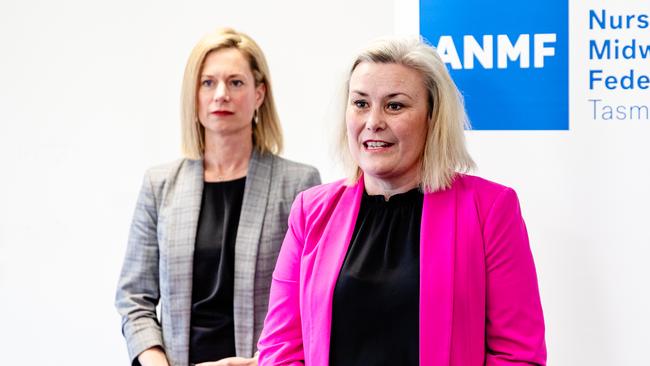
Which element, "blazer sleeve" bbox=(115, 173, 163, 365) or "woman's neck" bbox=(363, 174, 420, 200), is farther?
"blazer sleeve" bbox=(115, 173, 163, 365)

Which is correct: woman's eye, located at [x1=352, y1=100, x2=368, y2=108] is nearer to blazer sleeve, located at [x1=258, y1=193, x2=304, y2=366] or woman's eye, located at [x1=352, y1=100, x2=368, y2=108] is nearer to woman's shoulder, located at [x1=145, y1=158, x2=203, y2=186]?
blazer sleeve, located at [x1=258, y1=193, x2=304, y2=366]

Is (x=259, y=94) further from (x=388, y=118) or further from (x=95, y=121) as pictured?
(x=95, y=121)

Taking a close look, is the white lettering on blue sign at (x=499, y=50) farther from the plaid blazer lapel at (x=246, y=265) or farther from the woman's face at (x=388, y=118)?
the plaid blazer lapel at (x=246, y=265)

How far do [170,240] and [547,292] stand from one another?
104 cm

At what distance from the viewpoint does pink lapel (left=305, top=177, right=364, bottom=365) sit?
74.4 inches

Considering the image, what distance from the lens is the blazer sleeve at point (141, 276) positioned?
2.45 m

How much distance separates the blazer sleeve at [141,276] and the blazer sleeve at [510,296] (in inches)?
40.6

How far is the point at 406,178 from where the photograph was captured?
1.98 meters

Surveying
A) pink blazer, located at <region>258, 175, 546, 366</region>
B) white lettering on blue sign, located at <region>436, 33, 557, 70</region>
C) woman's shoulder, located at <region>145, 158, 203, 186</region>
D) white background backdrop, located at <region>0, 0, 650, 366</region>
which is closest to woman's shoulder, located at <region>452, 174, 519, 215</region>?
pink blazer, located at <region>258, 175, 546, 366</region>

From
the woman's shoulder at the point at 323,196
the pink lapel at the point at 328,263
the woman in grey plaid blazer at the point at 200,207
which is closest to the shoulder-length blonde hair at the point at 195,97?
the woman in grey plaid blazer at the point at 200,207

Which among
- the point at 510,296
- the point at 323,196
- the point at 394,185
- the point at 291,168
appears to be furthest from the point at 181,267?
the point at 510,296

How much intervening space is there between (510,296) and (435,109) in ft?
1.46

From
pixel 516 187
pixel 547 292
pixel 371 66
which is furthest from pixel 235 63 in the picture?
pixel 547 292

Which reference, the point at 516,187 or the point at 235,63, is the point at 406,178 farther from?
the point at 235,63
